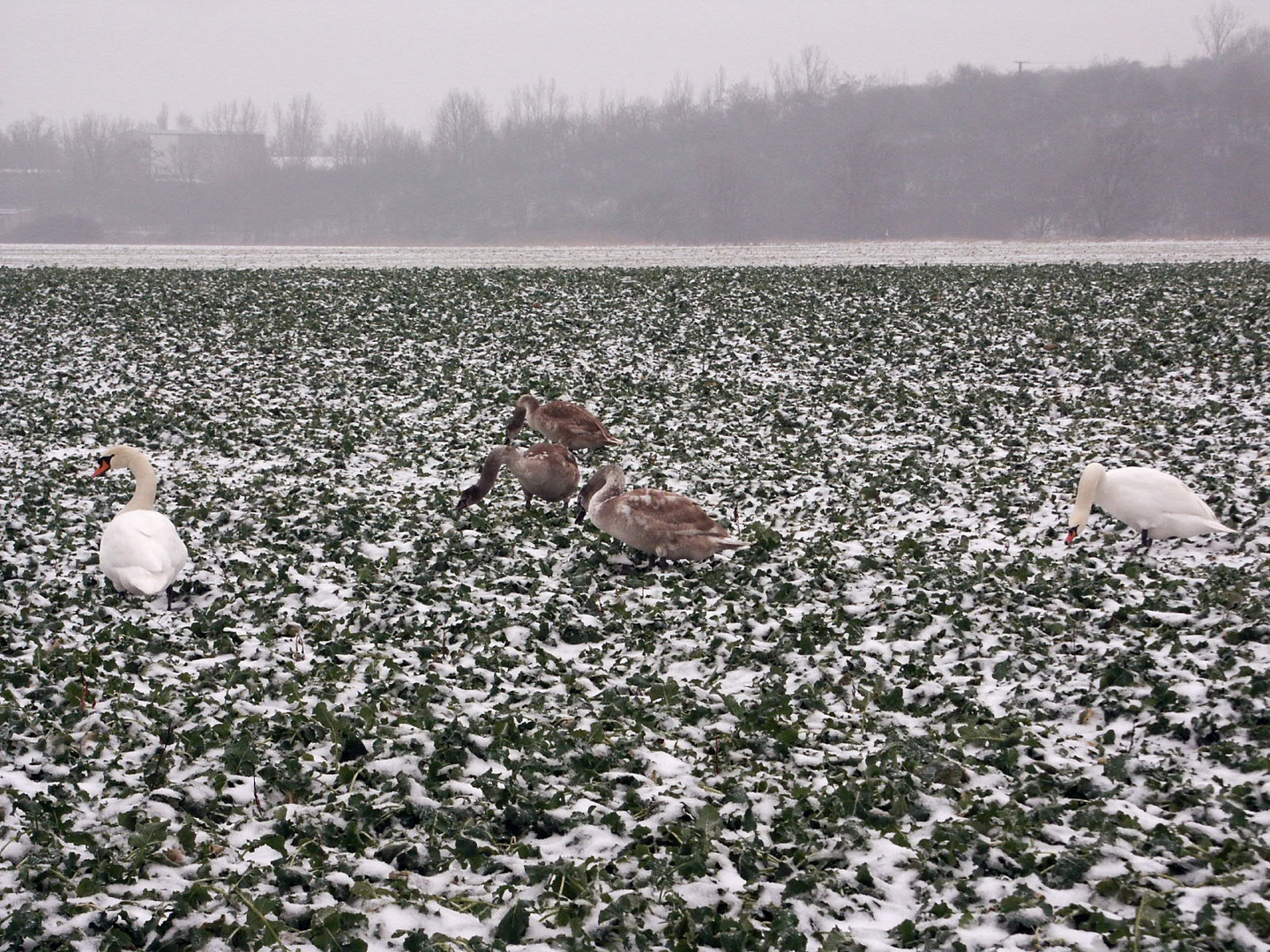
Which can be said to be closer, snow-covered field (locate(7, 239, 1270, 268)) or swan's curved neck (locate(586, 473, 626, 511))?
swan's curved neck (locate(586, 473, 626, 511))

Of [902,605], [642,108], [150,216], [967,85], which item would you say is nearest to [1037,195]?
[967,85]

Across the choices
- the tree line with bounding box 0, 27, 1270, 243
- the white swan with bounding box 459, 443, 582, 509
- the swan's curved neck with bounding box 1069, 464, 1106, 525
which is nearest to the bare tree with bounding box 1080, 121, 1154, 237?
the tree line with bounding box 0, 27, 1270, 243

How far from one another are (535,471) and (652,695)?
4.48m

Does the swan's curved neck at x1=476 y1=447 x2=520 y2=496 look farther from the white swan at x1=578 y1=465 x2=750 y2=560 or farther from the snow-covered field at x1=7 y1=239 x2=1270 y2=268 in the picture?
the snow-covered field at x1=7 y1=239 x2=1270 y2=268

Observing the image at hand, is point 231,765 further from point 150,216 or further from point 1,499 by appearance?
point 150,216

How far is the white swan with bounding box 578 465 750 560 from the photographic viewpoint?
8.94m

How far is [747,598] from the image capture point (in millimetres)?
8438

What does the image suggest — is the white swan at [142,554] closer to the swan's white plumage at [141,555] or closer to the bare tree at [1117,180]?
the swan's white plumage at [141,555]

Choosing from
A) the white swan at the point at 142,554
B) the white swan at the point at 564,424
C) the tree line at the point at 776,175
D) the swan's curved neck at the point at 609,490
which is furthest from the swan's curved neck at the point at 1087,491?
the tree line at the point at 776,175

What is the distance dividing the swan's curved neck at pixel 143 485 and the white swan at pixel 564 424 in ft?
14.8

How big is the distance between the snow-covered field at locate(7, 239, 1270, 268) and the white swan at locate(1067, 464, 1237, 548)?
1256 inches

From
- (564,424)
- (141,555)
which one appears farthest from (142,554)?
(564,424)

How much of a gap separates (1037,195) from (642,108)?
49.3 meters

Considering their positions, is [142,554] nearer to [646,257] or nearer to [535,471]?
[535,471]
